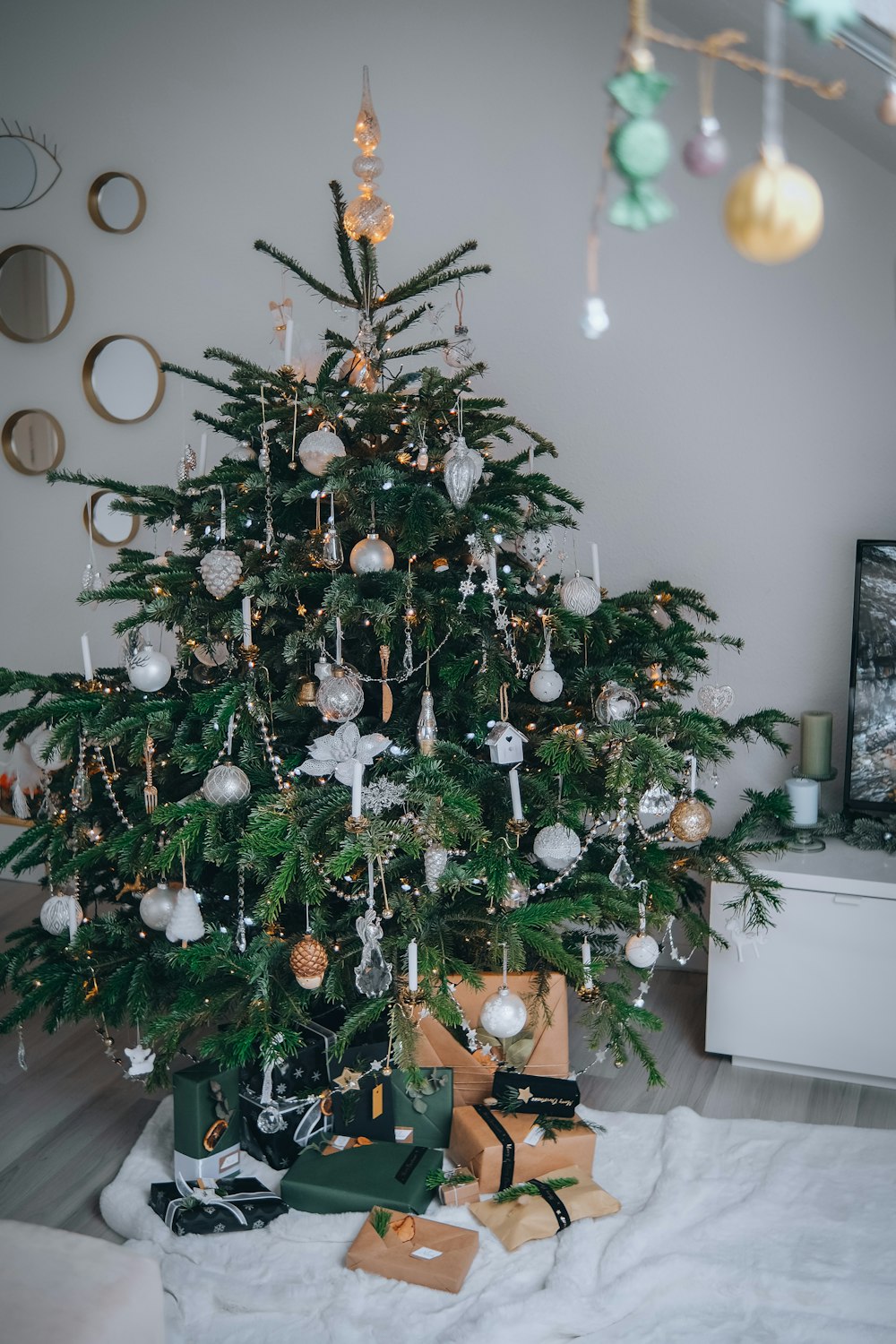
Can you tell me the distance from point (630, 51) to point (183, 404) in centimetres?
282

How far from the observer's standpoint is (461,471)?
1742 millimetres

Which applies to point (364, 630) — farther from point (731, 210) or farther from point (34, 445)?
point (34, 445)

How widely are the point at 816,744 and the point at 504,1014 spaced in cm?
111

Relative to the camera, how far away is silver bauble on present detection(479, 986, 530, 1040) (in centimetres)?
183

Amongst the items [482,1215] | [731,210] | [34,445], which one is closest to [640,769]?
[482,1215]

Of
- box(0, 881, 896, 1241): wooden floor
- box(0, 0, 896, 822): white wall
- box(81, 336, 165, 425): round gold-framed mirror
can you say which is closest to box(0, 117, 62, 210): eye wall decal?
box(0, 0, 896, 822): white wall

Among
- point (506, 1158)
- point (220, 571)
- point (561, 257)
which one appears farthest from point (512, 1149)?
point (561, 257)

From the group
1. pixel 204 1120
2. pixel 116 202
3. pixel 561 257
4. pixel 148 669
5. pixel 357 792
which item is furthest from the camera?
pixel 116 202

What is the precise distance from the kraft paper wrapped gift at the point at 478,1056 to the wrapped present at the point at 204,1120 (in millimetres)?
378

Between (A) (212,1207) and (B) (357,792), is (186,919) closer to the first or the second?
(B) (357,792)

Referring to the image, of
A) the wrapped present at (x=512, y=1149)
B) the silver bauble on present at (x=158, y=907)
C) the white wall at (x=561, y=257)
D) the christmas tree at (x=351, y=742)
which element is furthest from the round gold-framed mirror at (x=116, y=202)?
the wrapped present at (x=512, y=1149)

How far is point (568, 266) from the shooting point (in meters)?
2.67

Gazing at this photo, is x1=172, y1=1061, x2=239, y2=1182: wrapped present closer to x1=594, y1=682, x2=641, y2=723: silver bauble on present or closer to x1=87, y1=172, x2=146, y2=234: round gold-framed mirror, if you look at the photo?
x1=594, y1=682, x2=641, y2=723: silver bauble on present

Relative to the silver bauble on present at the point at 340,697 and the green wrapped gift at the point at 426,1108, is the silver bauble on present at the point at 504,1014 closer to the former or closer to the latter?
the green wrapped gift at the point at 426,1108
